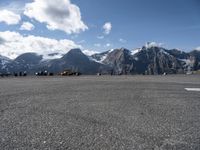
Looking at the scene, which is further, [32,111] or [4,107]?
[4,107]

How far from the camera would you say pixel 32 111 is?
26.1 ft

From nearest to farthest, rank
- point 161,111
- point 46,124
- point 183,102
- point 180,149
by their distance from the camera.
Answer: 1. point 180,149
2. point 46,124
3. point 161,111
4. point 183,102

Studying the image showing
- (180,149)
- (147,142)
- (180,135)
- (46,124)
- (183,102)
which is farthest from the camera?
(183,102)

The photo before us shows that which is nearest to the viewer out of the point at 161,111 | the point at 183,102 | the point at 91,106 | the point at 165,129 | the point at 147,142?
the point at 147,142

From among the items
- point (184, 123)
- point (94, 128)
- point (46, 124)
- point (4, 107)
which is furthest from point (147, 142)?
point (4, 107)

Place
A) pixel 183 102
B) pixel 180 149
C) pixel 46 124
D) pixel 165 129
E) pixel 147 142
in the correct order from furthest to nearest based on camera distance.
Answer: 1. pixel 183 102
2. pixel 46 124
3. pixel 165 129
4. pixel 147 142
5. pixel 180 149

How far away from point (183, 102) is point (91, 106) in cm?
368

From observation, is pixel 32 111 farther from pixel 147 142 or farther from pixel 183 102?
pixel 183 102

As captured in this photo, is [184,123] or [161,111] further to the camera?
[161,111]

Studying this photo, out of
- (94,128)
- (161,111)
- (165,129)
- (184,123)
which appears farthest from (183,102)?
(94,128)

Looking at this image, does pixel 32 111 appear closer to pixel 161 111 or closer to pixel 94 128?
pixel 94 128

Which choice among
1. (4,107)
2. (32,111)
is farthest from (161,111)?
(4,107)

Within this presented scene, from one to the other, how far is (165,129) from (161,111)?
2.06 meters

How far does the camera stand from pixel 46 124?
250 inches
